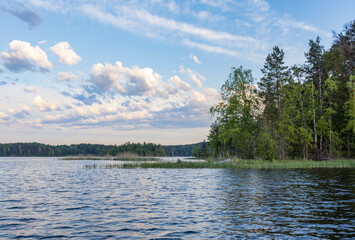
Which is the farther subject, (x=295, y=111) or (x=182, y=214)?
(x=295, y=111)

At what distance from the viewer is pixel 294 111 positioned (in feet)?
191

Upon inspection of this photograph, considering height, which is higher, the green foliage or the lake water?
the green foliage

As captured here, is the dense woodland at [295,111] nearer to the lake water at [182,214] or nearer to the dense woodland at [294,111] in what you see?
the dense woodland at [294,111]

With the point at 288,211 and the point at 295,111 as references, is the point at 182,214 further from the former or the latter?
the point at 295,111

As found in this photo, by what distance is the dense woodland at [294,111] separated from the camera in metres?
57.0

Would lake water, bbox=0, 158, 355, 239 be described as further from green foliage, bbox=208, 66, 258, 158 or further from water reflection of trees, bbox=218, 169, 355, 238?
green foliage, bbox=208, 66, 258, 158

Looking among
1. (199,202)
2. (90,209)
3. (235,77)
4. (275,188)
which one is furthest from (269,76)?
(90,209)

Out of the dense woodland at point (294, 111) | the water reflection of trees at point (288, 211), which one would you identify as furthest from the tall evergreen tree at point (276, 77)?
the water reflection of trees at point (288, 211)

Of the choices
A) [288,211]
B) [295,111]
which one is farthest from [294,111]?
[288,211]

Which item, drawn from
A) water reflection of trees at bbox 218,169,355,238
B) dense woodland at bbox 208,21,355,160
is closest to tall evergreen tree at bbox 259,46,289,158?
dense woodland at bbox 208,21,355,160

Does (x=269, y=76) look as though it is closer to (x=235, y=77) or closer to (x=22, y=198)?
(x=235, y=77)

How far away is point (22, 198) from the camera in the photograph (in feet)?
63.6

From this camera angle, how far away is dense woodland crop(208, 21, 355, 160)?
2244 inches

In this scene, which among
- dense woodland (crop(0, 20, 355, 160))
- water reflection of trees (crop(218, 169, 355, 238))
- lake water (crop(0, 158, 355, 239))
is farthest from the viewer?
dense woodland (crop(0, 20, 355, 160))
